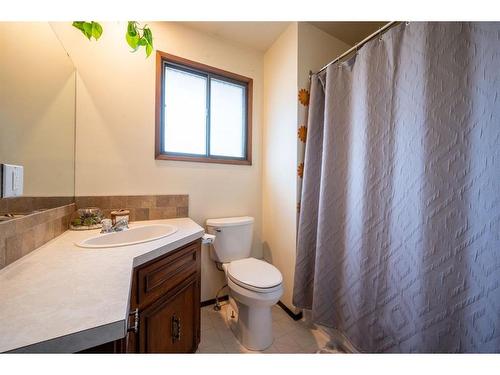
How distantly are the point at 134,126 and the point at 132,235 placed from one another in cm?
77

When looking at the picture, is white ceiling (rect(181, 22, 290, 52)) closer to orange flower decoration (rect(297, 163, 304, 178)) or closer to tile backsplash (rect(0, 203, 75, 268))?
orange flower decoration (rect(297, 163, 304, 178))

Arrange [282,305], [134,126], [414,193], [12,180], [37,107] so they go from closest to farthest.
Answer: [12,180] → [414,193] → [37,107] → [134,126] → [282,305]

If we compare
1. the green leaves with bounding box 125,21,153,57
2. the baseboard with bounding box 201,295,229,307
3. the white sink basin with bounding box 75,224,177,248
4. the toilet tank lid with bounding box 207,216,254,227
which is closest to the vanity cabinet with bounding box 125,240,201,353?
the white sink basin with bounding box 75,224,177,248

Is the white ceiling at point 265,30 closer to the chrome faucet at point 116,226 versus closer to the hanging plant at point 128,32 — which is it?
the hanging plant at point 128,32

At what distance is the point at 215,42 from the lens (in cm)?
162

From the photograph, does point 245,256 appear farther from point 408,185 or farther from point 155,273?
point 408,185

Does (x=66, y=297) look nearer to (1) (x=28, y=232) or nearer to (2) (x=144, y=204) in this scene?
(1) (x=28, y=232)

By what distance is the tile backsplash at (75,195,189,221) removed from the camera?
1253 millimetres

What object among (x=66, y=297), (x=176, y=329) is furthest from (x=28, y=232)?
(x=176, y=329)

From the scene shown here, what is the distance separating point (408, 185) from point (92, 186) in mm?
1817

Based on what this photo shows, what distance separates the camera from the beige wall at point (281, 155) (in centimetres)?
149

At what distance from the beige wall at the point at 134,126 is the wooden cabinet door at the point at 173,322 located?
21.4 inches

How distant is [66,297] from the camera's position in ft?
1.50

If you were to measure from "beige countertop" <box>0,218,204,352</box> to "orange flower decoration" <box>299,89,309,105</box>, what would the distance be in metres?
1.37
